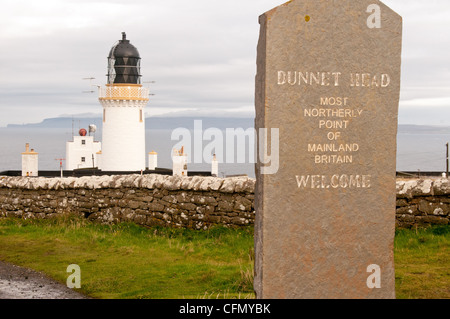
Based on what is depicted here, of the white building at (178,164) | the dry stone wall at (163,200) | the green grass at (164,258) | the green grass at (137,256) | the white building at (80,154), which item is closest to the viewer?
the green grass at (164,258)

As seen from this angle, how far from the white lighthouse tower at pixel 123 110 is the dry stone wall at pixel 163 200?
24.3 m

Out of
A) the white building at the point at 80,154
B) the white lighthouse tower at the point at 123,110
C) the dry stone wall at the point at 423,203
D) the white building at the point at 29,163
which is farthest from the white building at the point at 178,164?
the dry stone wall at the point at 423,203

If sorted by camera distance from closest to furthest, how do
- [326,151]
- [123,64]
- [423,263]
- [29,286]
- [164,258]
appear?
[326,151] → [29,286] → [423,263] → [164,258] → [123,64]

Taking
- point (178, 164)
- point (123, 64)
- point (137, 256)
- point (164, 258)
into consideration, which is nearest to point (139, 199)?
point (137, 256)

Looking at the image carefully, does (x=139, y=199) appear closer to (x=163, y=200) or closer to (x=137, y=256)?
(x=163, y=200)

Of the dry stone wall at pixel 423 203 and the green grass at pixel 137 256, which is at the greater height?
the dry stone wall at pixel 423 203

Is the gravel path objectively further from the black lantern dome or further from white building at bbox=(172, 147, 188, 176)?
white building at bbox=(172, 147, 188, 176)

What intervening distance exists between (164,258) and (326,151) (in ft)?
17.0

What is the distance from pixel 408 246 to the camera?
11086 mm

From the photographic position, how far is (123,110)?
41.8 m

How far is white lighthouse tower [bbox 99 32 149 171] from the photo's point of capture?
41.0 metres

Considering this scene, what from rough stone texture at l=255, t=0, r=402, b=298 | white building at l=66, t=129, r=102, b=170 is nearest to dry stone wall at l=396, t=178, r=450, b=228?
A: rough stone texture at l=255, t=0, r=402, b=298

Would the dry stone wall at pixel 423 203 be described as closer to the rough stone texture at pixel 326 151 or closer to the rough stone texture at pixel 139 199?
the rough stone texture at pixel 139 199

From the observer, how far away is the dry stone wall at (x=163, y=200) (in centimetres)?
1194
